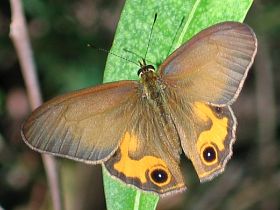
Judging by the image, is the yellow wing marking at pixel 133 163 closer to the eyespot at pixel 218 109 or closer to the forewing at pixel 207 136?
the forewing at pixel 207 136

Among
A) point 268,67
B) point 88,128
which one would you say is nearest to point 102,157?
point 88,128

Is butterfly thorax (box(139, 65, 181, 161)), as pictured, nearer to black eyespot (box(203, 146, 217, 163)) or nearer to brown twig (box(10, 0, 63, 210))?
black eyespot (box(203, 146, 217, 163))

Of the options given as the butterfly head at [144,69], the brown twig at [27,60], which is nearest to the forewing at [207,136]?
the butterfly head at [144,69]

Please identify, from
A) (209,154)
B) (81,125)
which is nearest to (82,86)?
(81,125)

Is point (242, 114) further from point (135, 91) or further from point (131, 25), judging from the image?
point (131, 25)

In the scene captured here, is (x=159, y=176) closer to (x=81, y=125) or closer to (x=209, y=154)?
(x=209, y=154)

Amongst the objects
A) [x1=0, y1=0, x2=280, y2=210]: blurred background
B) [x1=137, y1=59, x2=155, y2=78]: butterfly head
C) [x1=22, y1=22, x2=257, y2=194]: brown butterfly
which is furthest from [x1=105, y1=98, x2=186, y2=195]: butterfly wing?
[x1=0, y1=0, x2=280, y2=210]: blurred background
